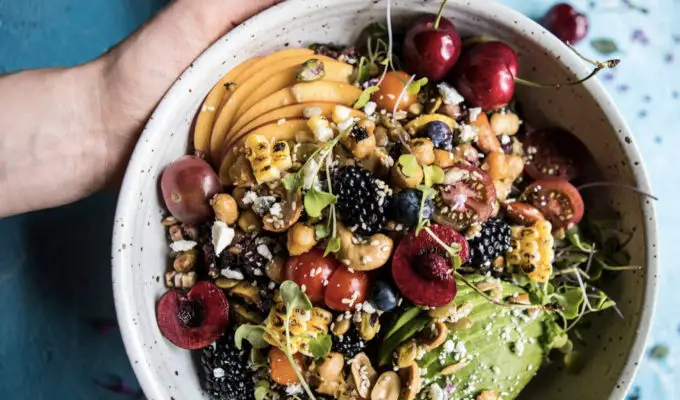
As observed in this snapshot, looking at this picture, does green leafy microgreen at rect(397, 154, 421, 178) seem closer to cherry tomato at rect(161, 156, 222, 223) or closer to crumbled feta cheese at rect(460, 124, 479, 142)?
crumbled feta cheese at rect(460, 124, 479, 142)

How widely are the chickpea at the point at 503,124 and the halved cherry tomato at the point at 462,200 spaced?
21cm

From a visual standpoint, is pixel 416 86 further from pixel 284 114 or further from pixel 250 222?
pixel 250 222

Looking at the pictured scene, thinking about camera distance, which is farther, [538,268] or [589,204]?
[589,204]

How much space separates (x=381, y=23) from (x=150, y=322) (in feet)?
2.53

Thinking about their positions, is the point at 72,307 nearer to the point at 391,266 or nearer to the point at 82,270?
the point at 82,270

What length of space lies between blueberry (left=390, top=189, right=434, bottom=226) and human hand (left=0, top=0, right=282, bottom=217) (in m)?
0.51

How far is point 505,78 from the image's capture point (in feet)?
4.69

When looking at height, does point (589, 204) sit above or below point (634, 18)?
below

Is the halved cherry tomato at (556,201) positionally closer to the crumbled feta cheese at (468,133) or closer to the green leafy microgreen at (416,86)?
the crumbled feta cheese at (468,133)

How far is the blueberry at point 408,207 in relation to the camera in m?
1.23

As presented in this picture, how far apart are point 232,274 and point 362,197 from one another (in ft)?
1.01

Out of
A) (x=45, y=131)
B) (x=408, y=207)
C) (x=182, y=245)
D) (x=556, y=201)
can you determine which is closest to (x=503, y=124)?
(x=556, y=201)

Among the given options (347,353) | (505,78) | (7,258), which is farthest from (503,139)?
(7,258)

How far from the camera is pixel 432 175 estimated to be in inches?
50.7
